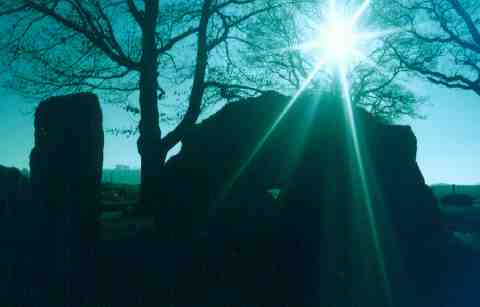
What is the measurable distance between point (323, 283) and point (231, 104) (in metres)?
4.71

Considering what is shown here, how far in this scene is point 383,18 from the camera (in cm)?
1652

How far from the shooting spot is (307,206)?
7.34 m

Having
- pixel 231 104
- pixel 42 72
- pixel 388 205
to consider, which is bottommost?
pixel 388 205

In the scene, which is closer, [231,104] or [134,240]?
[134,240]

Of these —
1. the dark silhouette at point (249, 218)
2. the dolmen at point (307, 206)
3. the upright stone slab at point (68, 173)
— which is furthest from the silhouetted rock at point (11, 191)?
the dolmen at point (307, 206)

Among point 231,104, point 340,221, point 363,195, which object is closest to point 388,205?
point 363,195

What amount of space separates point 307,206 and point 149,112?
6798 millimetres

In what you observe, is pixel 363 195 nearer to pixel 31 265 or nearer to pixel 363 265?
pixel 363 265

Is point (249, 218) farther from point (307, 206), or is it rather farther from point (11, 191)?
point (11, 191)

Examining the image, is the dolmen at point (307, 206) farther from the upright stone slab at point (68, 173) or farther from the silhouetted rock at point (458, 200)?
the silhouetted rock at point (458, 200)

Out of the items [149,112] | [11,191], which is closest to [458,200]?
[149,112]

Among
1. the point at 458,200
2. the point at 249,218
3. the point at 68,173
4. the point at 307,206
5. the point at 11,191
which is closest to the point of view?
the point at 68,173

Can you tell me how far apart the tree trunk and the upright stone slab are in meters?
4.77

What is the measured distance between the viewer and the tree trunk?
458 inches
